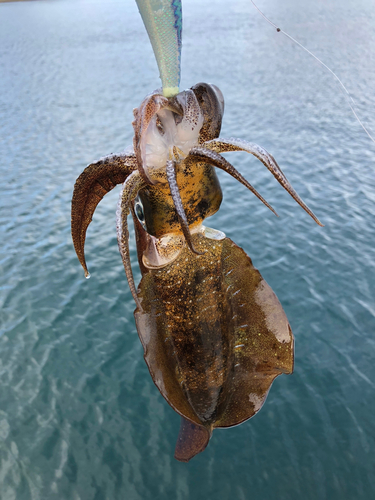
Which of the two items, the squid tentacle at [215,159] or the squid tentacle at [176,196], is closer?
the squid tentacle at [176,196]

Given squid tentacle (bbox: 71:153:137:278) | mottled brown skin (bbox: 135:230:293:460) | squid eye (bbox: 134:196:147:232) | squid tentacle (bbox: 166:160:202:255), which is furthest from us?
mottled brown skin (bbox: 135:230:293:460)

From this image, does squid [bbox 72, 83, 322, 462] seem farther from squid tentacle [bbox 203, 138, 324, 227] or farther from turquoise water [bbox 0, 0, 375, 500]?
turquoise water [bbox 0, 0, 375, 500]

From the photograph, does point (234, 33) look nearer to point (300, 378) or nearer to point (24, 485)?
point (300, 378)

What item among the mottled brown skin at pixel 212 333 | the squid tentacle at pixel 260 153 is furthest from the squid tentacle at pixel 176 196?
the mottled brown skin at pixel 212 333

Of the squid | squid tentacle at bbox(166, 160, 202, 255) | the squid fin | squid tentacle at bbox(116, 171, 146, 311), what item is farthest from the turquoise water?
squid tentacle at bbox(166, 160, 202, 255)

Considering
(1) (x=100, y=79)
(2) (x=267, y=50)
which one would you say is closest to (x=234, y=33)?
(2) (x=267, y=50)

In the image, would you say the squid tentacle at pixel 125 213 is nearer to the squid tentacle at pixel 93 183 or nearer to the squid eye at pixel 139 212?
the squid tentacle at pixel 93 183

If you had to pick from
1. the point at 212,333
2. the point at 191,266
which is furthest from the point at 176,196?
the point at 212,333
